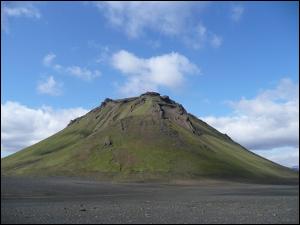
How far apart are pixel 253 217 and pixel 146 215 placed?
9.61 metres

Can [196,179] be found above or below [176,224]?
above

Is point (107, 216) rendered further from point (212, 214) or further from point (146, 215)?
point (212, 214)

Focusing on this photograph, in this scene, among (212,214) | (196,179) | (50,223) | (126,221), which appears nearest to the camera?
(50,223)

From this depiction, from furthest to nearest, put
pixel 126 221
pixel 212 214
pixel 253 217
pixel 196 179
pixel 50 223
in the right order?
1. pixel 196 179
2. pixel 212 214
3. pixel 253 217
4. pixel 126 221
5. pixel 50 223

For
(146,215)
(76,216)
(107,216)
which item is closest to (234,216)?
(146,215)

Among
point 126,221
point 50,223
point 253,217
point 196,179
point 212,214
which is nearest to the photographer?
point 50,223

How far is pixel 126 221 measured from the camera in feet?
126

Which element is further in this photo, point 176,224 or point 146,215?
point 146,215

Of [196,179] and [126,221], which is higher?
[196,179]

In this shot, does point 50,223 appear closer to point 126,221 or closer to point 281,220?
point 126,221

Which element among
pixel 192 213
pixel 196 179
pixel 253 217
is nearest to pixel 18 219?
pixel 192 213

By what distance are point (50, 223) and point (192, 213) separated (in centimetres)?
1527

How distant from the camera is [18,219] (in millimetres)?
38156

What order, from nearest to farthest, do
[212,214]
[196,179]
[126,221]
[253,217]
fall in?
[126,221]
[253,217]
[212,214]
[196,179]
